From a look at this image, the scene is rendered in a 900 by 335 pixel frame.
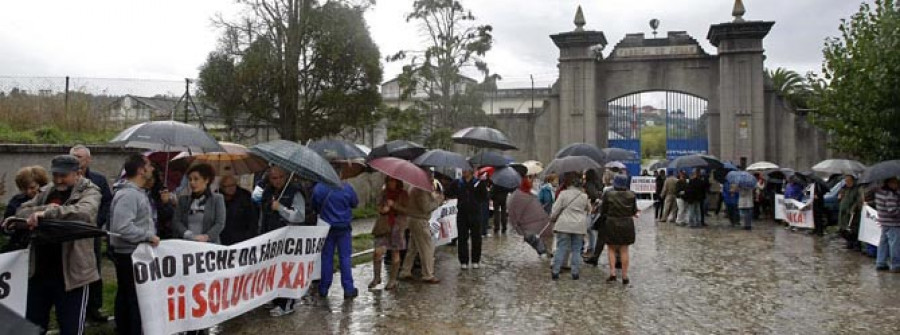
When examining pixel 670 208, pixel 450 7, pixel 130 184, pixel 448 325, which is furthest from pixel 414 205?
pixel 450 7

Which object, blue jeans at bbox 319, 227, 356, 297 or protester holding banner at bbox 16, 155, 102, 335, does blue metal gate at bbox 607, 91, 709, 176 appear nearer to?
blue jeans at bbox 319, 227, 356, 297

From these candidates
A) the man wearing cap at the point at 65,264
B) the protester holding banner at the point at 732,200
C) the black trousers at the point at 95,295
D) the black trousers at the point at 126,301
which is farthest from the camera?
the protester holding banner at the point at 732,200

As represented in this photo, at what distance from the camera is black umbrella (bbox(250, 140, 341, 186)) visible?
7.26m

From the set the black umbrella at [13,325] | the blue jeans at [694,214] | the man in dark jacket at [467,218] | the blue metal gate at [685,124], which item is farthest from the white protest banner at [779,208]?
the black umbrella at [13,325]

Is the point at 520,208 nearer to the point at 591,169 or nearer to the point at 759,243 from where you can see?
the point at 591,169

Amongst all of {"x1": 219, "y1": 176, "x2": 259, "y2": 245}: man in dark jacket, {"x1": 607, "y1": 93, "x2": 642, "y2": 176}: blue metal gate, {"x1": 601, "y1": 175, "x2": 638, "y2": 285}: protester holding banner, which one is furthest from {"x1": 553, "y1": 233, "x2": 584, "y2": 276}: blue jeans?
{"x1": 607, "y1": 93, "x2": 642, "y2": 176}: blue metal gate

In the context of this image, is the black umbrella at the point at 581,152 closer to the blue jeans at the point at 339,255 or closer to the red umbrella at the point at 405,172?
the red umbrella at the point at 405,172

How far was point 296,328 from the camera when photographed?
7629 millimetres

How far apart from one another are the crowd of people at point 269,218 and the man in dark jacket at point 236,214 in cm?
1

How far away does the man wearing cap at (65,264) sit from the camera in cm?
566

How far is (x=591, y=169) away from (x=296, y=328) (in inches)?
247

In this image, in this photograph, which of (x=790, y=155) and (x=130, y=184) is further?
(x=790, y=155)

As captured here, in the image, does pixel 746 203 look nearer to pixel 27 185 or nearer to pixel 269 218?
pixel 269 218

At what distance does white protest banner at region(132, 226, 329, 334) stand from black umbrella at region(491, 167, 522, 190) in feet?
18.9
